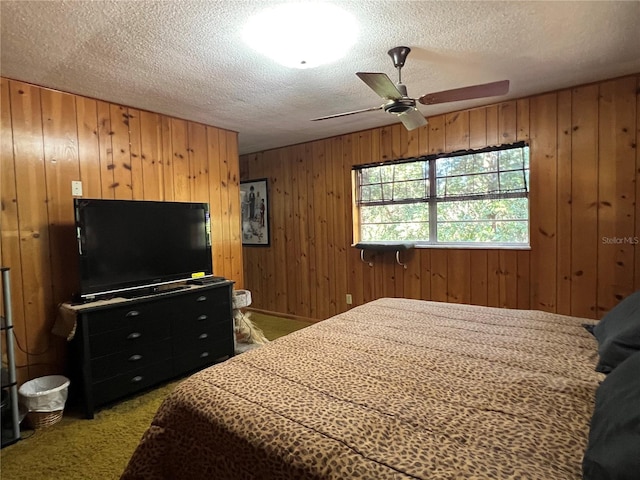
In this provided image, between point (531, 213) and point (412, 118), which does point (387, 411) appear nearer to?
point (412, 118)

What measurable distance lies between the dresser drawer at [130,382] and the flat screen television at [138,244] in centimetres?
60

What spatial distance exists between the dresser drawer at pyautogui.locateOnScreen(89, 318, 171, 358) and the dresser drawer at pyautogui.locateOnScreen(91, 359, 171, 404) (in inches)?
7.8

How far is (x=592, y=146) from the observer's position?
9.54ft

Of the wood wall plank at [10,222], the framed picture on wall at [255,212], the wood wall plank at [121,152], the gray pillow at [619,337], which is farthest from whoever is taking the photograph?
the framed picture on wall at [255,212]

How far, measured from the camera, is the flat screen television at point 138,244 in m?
2.55

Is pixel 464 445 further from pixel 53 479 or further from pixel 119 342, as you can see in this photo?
pixel 119 342

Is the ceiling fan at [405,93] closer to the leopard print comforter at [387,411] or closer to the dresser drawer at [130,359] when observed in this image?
the leopard print comforter at [387,411]

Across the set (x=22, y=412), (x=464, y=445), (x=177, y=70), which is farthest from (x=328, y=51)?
(x=22, y=412)

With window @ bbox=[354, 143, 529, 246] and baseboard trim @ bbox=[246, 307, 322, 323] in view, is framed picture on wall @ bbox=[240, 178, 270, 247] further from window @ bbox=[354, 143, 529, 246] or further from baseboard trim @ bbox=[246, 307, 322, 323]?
window @ bbox=[354, 143, 529, 246]

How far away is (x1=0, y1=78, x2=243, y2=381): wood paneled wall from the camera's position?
8.10 feet

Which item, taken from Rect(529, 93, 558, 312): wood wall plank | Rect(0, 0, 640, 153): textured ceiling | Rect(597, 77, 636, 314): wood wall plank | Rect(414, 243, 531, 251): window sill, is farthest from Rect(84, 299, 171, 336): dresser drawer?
Rect(597, 77, 636, 314): wood wall plank

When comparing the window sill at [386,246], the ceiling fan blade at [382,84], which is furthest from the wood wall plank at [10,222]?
the window sill at [386,246]

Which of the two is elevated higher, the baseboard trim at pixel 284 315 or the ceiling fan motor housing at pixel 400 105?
the ceiling fan motor housing at pixel 400 105

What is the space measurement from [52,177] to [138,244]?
77 cm
